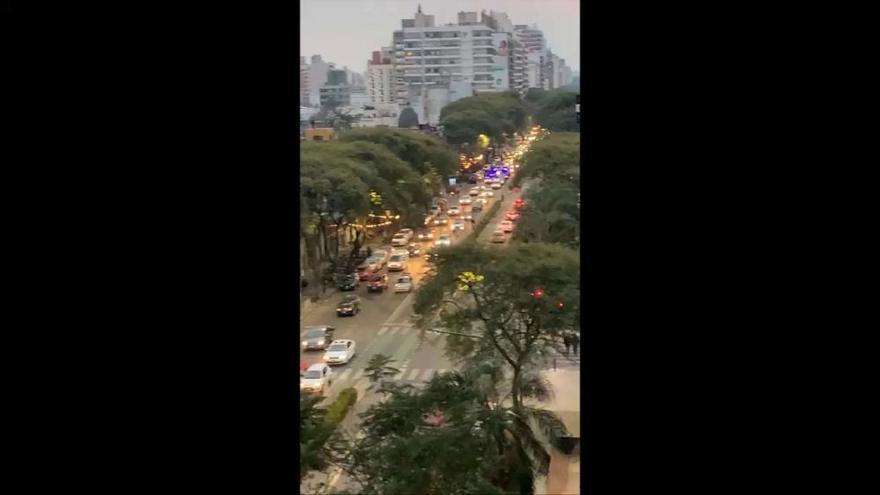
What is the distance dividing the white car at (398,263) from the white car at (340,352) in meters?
0.21

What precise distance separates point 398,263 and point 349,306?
170mm

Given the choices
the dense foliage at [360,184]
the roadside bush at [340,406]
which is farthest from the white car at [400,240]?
the roadside bush at [340,406]

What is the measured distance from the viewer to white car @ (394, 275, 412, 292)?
72.1 inches

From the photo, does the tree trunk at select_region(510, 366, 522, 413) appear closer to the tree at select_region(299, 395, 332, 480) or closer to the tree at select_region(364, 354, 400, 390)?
the tree at select_region(364, 354, 400, 390)

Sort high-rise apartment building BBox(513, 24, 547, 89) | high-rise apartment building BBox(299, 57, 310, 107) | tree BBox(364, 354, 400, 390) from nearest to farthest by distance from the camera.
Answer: high-rise apartment building BBox(299, 57, 310, 107) → high-rise apartment building BBox(513, 24, 547, 89) → tree BBox(364, 354, 400, 390)

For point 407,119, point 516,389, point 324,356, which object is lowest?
point 516,389

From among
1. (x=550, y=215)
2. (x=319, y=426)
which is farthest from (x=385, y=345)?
(x=550, y=215)

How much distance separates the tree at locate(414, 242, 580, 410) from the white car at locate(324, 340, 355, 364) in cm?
19

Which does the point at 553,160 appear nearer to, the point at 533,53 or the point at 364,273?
the point at 533,53

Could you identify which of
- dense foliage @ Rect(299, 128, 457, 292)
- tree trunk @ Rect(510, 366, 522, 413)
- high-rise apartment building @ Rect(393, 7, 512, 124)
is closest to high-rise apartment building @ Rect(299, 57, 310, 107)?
dense foliage @ Rect(299, 128, 457, 292)

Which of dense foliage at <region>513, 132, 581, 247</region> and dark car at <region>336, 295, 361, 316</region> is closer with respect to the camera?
dense foliage at <region>513, 132, 581, 247</region>

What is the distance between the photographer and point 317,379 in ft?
5.75
